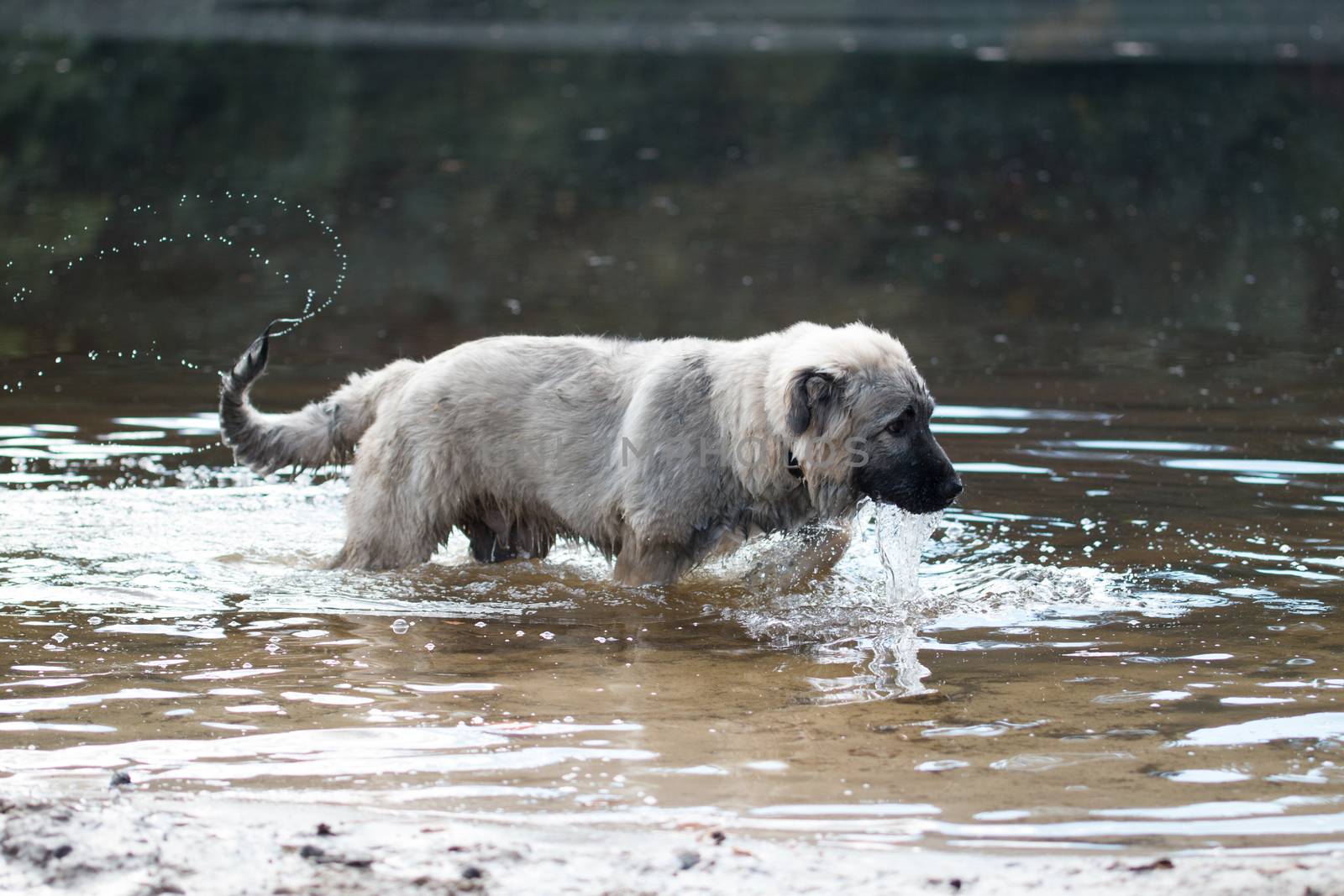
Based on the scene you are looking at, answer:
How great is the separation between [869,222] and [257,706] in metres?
14.9

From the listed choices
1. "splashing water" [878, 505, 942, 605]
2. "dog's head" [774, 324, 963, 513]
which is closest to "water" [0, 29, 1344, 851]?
"splashing water" [878, 505, 942, 605]

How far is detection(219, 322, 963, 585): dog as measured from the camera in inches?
299

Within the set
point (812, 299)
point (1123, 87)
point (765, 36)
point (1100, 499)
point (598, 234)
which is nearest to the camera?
point (1100, 499)

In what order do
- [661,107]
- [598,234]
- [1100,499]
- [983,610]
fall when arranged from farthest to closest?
[661,107], [598,234], [1100,499], [983,610]

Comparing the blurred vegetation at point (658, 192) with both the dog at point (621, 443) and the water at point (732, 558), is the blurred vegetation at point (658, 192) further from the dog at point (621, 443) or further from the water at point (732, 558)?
the dog at point (621, 443)

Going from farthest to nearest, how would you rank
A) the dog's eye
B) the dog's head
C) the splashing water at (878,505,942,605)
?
the splashing water at (878,505,942,605), the dog's eye, the dog's head

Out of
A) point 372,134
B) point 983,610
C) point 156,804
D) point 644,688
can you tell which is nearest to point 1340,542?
point 983,610

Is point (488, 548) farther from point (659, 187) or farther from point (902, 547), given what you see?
point (659, 187)

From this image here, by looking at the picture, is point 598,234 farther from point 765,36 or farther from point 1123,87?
point 765,36

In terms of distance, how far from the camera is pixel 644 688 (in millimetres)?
6586

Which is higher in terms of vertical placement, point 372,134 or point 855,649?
point 372,134

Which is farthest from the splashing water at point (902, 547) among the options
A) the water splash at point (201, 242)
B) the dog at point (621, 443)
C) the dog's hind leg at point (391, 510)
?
the water splash at point (201, 242)

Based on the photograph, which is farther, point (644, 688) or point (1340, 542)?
point (1340, 542)

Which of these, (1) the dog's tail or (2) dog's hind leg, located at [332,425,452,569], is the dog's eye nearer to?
(2) dog's hind leg, located at [332,425,452,569]
